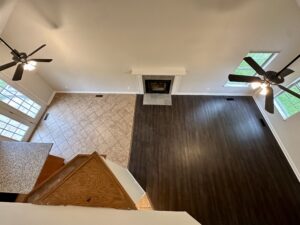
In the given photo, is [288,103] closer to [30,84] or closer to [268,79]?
[268,79]

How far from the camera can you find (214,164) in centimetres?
379

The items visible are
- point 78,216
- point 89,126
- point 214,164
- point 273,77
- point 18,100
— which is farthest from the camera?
point 89,126

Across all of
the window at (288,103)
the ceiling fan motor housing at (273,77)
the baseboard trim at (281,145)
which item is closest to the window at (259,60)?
the window at (288,103)

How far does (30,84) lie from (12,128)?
1331mm

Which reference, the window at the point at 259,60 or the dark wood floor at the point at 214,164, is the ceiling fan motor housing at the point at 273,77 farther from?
the dark wood floor at the point at 214,164

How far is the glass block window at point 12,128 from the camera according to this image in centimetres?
384

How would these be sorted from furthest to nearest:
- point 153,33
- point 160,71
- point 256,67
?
point 160,71 < point 153,33 < point 256,67

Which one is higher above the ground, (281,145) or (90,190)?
(281,145)

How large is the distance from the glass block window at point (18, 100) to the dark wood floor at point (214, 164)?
3.10 m

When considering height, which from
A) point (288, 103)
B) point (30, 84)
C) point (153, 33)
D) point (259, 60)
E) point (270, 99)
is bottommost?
point (270, 99)

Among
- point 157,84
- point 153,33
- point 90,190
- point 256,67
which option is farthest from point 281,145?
point 90,190

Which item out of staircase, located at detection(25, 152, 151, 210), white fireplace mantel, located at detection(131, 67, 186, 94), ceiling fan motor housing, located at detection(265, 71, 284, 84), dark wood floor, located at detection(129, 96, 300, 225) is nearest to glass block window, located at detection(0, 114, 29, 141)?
dark wood floor, located at detection(129, 96, 300, 225)

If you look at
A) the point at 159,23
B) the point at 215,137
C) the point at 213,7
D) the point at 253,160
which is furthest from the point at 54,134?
the point at 253,160

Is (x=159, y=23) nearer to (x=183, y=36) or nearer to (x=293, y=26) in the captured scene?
(x=183, y=36)
